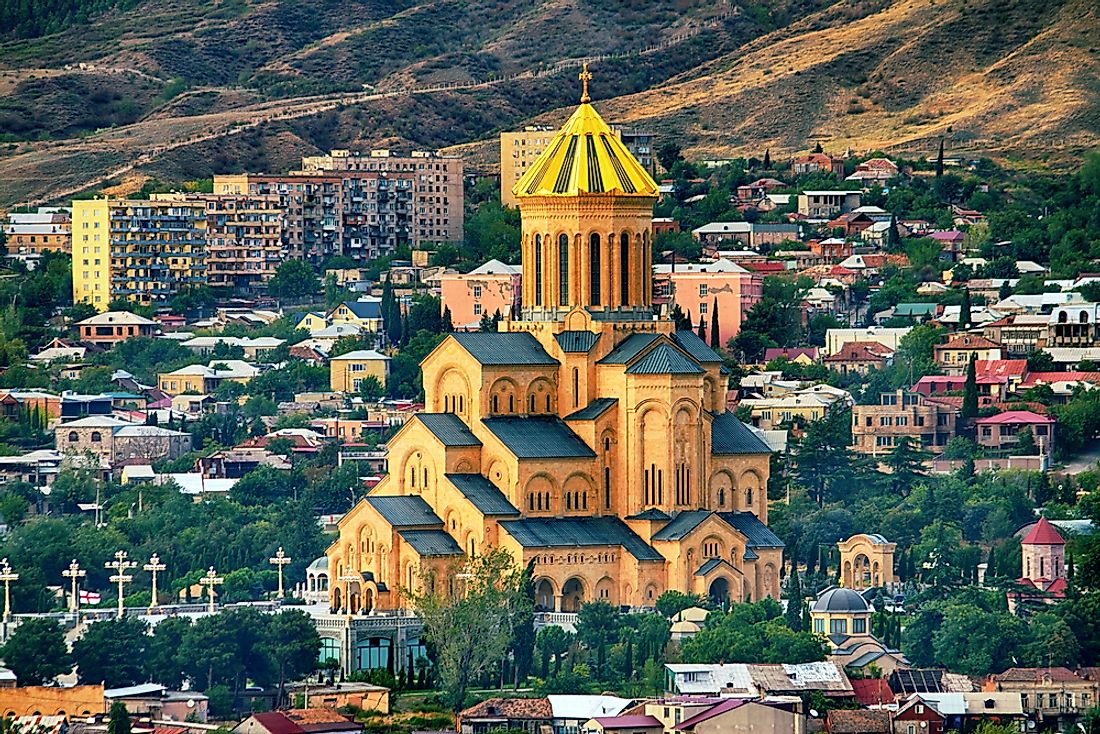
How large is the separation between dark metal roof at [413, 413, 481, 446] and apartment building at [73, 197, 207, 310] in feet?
Result: 183

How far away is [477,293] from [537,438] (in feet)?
134

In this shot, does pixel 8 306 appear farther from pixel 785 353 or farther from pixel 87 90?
pixel 87 90

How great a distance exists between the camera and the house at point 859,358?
121062 millimetres

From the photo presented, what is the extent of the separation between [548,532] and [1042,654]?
1031 cm

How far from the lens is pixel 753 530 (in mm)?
88688

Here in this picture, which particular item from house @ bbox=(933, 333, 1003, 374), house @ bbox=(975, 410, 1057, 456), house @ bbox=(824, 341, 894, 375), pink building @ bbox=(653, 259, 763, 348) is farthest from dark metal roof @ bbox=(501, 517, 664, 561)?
pink building @ bbox=(653, 259, 763, 348)

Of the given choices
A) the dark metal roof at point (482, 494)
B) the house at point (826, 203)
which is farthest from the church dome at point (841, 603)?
the house at point (826, 203)

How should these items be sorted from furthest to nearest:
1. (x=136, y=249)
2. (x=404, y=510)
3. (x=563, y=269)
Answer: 1. (x=136, y=249)
2. (x=563, y=269)
3. (x=404, y=510)

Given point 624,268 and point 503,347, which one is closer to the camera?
point 503,347

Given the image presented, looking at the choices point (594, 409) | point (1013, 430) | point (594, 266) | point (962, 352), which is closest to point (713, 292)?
point (962, 352)

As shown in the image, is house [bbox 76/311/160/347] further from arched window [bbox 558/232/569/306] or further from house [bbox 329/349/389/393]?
arched window [bbox 558/232/569/306]

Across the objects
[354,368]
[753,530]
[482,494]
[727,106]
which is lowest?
[753,530]

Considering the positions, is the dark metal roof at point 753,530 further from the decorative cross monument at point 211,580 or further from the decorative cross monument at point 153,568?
the decorative cross monument at point 153,568

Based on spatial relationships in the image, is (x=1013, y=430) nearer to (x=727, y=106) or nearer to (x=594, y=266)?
(x=594, y=266)
